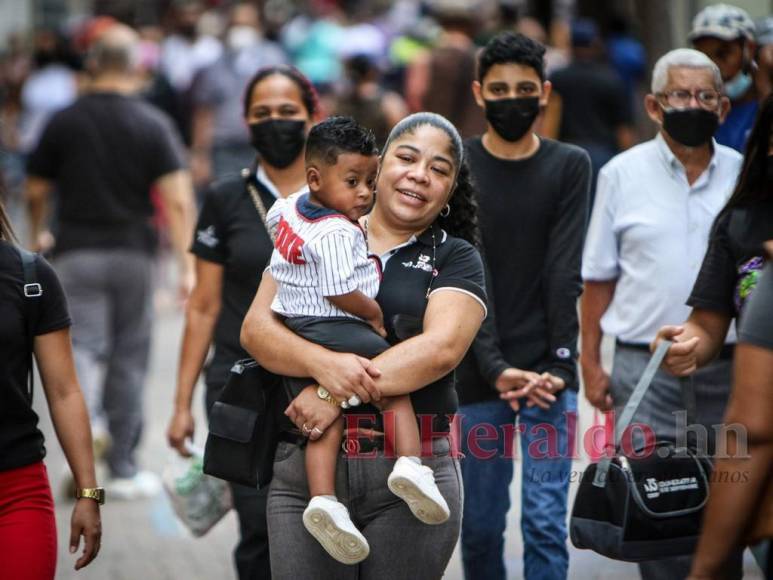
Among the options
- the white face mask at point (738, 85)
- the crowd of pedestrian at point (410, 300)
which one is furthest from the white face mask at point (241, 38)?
the white face mask at point (738, 85)

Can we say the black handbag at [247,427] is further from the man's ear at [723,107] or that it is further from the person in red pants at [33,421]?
the man's ear at [723,107]

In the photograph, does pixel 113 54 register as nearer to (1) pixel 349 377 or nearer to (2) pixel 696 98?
(2) pixel 696 98

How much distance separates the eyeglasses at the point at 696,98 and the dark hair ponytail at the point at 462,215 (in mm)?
1169

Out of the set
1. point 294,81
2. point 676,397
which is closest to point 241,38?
point 294,81

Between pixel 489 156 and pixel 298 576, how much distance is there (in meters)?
2.12

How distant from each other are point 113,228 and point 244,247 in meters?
3.21

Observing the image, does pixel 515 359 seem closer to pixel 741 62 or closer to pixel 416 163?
pixel 416 163

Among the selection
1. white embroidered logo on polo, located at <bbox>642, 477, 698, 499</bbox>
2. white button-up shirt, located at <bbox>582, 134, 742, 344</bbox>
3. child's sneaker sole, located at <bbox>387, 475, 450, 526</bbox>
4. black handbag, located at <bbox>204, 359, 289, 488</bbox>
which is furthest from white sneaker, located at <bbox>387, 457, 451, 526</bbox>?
white button-up shirt, located at <bbox>582, 134, 742, 344</bbox>

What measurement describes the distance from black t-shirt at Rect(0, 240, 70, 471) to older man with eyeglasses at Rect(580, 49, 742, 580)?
2313 millimetres

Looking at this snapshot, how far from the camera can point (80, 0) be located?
35.3m

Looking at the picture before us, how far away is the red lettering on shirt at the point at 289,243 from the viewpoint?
4.05 meters

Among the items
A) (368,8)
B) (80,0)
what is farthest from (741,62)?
(80,0)

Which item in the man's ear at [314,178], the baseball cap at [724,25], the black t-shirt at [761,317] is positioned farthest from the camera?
the baseball cap at [724,25]

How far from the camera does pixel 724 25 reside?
6254 mm
